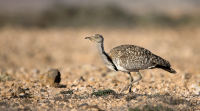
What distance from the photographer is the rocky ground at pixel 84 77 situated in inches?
200

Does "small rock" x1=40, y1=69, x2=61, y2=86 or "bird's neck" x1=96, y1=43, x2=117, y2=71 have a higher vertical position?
"bird's neck" x1=96, y1=43, x2=117, y2=71

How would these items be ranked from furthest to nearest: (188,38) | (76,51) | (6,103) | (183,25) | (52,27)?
(183,25), (52,27), (188,38), (76,51), (6,103)

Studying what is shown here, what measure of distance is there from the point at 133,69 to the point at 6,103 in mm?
2969

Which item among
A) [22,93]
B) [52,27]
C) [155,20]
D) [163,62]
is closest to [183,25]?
[155,20]

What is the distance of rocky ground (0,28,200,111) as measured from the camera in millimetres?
5074

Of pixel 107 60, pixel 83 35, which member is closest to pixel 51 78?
pixel 107 60

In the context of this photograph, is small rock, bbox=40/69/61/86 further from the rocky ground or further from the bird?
the bird

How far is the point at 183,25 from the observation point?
24.6m

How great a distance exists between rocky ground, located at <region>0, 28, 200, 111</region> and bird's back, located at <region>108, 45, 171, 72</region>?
0.66 m

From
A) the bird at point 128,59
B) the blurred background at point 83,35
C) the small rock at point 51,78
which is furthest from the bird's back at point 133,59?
the blurred background at point 83,35

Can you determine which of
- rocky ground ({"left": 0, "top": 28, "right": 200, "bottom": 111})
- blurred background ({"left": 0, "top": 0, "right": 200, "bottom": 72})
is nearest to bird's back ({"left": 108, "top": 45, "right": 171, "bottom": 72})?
rocky ground ({"left": 0, "top": 28, "right": 200, "bottom": 111})

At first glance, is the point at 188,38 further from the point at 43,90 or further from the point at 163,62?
the point at 43,90

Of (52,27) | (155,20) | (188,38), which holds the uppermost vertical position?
(155,20)

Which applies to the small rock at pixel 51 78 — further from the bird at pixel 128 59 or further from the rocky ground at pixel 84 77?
the bird at pixel 128 59
